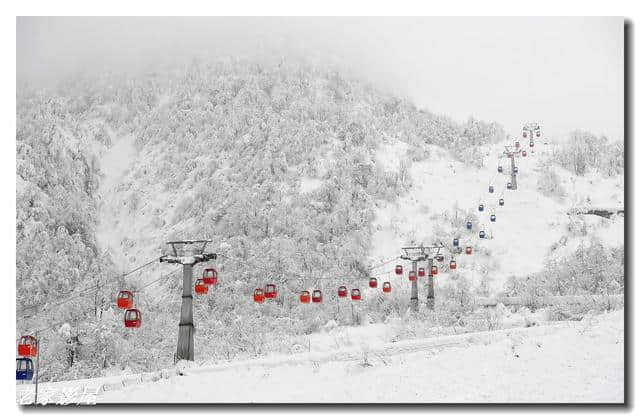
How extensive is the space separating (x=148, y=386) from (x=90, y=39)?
11.0 meters

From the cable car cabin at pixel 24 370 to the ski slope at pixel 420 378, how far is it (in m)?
1.50

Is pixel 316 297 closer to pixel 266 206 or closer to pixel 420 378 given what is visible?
pixel 420 378

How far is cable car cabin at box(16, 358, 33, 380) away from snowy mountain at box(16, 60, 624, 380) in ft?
18.5

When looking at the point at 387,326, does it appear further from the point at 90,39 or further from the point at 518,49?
the point at 90,39

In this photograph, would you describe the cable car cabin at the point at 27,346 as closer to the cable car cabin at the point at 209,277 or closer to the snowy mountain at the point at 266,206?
the cable car cabin at the point at 209,277

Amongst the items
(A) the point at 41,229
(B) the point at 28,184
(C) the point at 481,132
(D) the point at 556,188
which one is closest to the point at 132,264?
(A) the point at 41,229

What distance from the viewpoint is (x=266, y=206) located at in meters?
29.9

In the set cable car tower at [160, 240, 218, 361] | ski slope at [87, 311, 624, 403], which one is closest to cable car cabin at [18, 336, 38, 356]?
ski slope at [87, 311, 624, 403]

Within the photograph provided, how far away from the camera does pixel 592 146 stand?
2714 centimetres

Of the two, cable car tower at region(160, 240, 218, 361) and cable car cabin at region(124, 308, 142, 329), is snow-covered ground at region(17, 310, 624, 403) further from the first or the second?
cable car tower at region(160, 240, 218, 361)

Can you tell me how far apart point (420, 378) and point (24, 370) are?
320 inches

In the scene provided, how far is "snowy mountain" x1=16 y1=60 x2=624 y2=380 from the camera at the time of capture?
851 inches

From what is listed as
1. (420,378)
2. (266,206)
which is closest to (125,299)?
(420,378)

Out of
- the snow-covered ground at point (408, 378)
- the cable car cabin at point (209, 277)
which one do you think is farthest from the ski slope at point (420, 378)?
the cable car cabin at point (209, 277)
